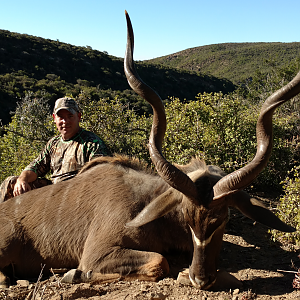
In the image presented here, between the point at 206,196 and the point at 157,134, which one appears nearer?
the point at 206,196

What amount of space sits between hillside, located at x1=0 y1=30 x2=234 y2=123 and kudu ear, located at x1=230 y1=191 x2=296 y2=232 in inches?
972

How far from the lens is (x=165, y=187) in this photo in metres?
3.82

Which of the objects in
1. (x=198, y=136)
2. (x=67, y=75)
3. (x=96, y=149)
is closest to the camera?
(x=96, y=149)

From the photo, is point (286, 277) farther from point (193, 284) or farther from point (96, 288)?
point (96, 288)

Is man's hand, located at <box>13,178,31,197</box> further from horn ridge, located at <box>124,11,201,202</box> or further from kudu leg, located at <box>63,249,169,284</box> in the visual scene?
horn ridge, located at <box>124,11,201,202</box>

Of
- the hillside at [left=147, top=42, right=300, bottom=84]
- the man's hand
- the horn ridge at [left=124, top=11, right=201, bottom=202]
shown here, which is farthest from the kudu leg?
the hillside at [left=147, top=42, right=300, bottom=84]

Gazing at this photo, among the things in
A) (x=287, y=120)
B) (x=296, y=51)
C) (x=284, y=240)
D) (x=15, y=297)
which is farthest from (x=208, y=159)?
(x=296, y=51)

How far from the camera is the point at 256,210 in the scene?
10.7 ft

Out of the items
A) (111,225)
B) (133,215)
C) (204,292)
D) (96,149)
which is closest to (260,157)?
(204,292)

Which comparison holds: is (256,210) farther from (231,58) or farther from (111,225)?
(231,58)

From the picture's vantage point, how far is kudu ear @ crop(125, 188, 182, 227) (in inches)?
131

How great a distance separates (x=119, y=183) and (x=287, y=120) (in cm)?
623

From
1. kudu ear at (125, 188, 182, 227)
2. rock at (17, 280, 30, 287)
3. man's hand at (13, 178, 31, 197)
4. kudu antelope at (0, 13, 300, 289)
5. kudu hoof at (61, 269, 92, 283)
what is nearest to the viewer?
kudu antelope at (0, 13, 300, 289)

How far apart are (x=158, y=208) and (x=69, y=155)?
2.15m
